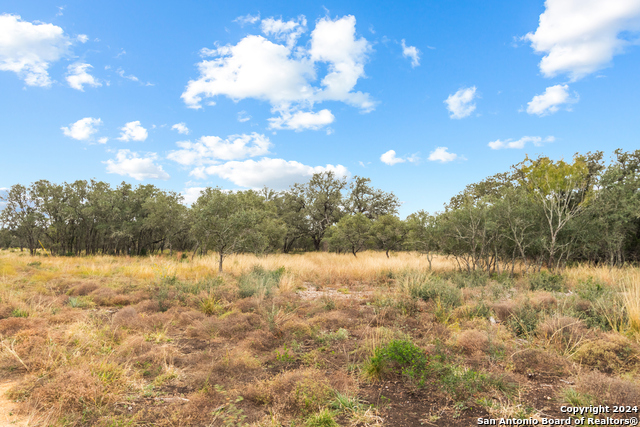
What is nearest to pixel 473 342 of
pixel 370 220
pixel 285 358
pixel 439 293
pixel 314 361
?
pixel 314 361

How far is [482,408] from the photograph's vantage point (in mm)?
3473

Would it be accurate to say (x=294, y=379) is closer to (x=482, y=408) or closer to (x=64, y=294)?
(x=482, y=408)

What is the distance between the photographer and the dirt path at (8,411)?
3209 mm

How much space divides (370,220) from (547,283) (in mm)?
20736

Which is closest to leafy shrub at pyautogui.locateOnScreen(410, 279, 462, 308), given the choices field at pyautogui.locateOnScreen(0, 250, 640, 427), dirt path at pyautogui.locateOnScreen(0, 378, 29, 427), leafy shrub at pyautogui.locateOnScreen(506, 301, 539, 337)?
field at pyautogui.locateOnScreen(0, 250, 640, 427)

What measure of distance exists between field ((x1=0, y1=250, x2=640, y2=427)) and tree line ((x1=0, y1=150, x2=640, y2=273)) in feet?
16.3

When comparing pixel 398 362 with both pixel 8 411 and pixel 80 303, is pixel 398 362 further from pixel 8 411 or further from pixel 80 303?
pixel 80 303

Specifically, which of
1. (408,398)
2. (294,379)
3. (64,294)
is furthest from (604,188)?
(64,294)

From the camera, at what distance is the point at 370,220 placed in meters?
30.7

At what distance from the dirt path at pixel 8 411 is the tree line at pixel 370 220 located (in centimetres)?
841

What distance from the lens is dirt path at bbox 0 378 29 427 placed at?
3209 millimetres

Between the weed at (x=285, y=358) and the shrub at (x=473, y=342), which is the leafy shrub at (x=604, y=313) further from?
the weed at (x=285, y=358)

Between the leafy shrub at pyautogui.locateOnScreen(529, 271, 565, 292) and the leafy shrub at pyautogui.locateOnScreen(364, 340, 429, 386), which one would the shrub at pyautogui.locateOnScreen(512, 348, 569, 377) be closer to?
the leafy shrub at pyautogui.locateOnScreen(364, 340, 429, 386)

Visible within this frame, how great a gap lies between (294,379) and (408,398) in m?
1.44
